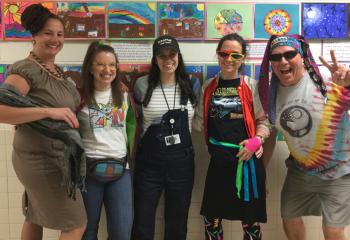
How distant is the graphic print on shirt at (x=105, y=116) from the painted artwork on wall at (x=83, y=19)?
681mm

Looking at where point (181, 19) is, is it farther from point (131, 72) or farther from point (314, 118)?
point (314, 118)

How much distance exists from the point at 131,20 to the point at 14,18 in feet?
2.78

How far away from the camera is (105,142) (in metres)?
2.18

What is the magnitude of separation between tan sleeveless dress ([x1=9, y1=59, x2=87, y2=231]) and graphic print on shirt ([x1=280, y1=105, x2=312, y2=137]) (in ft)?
4.33

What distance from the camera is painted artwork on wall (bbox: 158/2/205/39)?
103 inches

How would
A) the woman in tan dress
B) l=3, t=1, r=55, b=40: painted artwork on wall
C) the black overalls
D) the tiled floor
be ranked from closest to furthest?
the woman in tan dress, the black overalls, l=3, t=1, r=55, b=40: painted artwork on wall, the tiled floor

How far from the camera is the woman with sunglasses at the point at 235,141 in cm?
229

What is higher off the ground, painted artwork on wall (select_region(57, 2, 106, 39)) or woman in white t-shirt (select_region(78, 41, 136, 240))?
painted artwork on wall (select_region(57, 2, 106, 39))

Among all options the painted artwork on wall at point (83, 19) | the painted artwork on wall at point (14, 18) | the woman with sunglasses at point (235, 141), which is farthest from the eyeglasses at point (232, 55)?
the painted artwork on wall at point (14, 18)

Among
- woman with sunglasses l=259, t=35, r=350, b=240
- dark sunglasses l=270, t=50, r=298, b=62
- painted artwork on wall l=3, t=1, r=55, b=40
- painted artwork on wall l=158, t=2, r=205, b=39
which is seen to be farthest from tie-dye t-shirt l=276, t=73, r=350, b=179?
painted artwork on wall l=3, t=1, r=55, b=40

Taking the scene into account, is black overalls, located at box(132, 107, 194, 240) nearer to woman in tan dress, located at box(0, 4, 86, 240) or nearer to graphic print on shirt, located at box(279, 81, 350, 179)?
woman in tan dress, located at box(0, 4, 86, 240)

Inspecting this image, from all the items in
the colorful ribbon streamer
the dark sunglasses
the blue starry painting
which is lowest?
the colorful ribbon streamer

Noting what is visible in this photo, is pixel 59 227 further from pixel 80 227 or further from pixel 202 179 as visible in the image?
pixel 202 179

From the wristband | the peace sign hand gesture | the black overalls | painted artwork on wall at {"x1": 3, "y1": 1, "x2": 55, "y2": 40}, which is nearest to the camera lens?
the peace sign hand gesture
